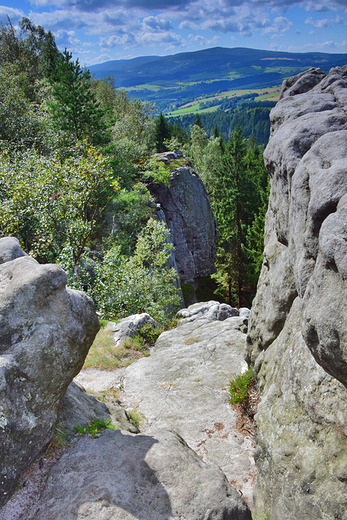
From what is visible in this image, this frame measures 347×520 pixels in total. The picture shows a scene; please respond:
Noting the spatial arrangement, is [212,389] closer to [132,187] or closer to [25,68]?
[132,187]

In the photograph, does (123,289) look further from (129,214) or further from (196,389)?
(129,214)

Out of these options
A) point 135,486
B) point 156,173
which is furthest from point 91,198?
point 135,486

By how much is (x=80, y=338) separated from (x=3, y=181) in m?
15.9

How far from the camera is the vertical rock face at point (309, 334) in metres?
5.29

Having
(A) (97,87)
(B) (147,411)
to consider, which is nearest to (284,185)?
(B) (147,411)

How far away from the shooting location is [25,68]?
59.5 m

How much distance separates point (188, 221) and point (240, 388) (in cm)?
3297

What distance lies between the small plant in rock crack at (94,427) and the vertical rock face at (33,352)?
40.7 inches

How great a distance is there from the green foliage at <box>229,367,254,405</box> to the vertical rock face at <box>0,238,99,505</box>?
6.21 meters

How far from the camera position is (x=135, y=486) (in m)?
6.45

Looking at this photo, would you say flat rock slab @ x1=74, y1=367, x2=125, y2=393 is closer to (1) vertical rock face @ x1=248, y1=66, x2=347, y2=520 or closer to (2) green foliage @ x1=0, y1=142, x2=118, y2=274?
(2) green foliage @ x1=0, y1=142, x2=118, y2=274

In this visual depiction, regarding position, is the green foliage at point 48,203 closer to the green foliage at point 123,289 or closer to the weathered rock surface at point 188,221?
the green foliage at point 123,289

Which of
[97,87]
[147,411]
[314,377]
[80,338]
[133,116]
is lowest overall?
[147,411]

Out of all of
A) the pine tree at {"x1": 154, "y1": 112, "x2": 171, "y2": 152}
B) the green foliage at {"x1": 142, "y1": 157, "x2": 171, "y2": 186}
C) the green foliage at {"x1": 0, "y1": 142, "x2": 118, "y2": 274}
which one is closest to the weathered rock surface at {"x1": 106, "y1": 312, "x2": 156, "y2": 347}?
the green foliage at {"x1": 0, "y1": 142, "x2": 118, "y2": 274}
